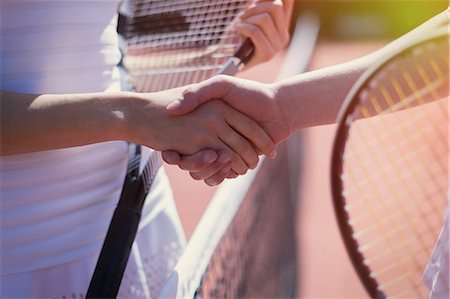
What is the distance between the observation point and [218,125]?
42.9 inches

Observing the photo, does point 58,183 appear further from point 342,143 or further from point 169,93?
point 342,143

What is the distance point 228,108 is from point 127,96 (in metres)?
0.14

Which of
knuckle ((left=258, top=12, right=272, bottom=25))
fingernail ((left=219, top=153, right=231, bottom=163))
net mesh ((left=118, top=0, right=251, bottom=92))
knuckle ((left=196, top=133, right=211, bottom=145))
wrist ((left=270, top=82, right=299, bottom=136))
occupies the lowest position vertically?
net mesh ((left=118, top=0, right=251, bottom=92))

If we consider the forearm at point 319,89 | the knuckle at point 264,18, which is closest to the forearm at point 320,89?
the forearm at point 319,89

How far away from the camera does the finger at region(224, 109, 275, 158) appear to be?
1097 millimetres

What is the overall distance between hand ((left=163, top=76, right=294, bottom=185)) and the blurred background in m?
0.44

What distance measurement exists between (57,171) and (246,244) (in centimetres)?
94

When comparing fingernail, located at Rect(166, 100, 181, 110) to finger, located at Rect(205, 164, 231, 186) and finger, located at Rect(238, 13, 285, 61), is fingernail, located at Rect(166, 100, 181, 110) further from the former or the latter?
finger, located at Rect(238, 13, 285, 61)

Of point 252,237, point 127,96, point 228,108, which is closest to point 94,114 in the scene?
point 127,96

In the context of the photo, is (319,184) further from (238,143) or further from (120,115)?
(120,115)

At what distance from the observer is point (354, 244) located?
82 centimetres

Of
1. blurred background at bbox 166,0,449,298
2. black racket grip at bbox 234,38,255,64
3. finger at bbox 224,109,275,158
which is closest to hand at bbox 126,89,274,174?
finger at bbox 224,109,275,158

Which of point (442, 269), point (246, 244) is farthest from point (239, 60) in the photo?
point (246, 244)

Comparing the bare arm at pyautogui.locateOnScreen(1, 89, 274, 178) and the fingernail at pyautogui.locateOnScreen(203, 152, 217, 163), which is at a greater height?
the bare arm at pyautogui.locateOnScreen(1, 89, 274, 178)
